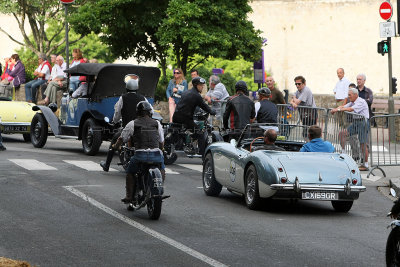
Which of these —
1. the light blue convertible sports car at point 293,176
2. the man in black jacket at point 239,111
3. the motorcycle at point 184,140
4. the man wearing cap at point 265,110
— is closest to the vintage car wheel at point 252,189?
the light blue convertible sports car at point 293,176

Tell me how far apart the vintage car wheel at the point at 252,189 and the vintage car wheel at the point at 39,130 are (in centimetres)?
1074

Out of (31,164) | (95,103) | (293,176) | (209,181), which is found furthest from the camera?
(95,103)

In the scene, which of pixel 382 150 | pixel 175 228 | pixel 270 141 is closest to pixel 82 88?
pixel 382 150

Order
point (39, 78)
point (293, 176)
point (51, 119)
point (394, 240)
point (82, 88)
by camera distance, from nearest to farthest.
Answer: point (394, 240) → point (293, 176) → point (82, 88) → point (51, 119) → point (39, 78)

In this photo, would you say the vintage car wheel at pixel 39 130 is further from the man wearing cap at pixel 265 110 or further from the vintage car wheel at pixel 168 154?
the man wearing cap at pixel 265 110

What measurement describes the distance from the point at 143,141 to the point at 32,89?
20.7m

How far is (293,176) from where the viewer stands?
13898 mm

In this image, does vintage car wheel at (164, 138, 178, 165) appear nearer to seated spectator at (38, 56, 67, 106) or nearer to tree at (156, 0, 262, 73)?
tree at (156, 0, 262, 73)

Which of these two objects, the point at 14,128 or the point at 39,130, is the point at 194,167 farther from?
the point at 14,128

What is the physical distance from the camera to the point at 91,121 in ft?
72.5

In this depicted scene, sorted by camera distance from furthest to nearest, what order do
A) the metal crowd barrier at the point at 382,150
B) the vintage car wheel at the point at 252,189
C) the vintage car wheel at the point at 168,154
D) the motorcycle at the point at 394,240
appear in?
1. the vintage car wheel at the point at 168,154
2. the metal crowd barrier at the point at 382,150
3. the vintage car wheel at the point at 252,189
4. the motorcycle at the point at 394,240

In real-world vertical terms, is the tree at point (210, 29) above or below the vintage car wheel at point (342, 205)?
above

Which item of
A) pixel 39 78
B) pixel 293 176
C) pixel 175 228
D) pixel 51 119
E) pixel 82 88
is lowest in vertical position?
pixel 175 228

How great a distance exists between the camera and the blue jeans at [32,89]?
3356 cm
